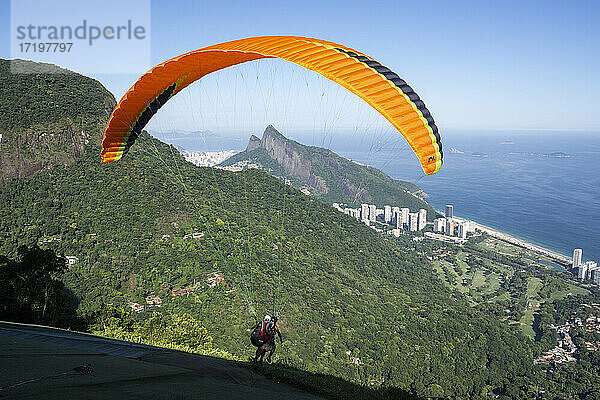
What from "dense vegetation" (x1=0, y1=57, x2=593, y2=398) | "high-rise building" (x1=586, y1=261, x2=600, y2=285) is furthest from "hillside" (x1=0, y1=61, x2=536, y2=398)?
"high-rise building" (x1=586, y1=261, x2=600, y2=285)

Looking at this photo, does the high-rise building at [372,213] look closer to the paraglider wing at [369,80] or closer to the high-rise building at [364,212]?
the high-rise building at [364,212]

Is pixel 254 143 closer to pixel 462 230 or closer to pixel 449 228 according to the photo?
pixel 449 228

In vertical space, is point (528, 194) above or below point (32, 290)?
below

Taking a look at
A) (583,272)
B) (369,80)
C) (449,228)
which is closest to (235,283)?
(369,80)

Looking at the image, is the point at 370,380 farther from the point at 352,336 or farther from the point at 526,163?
the point at 526,163

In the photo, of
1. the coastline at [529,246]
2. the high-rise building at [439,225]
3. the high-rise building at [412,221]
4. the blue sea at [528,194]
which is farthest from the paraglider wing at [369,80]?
the coastline at [529,246]
